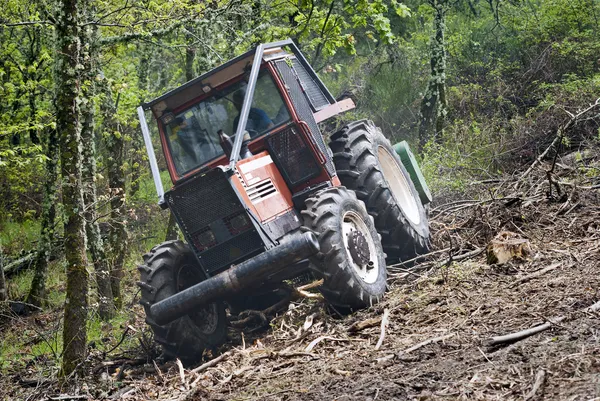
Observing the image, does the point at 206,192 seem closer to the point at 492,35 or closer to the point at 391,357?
the point at 391,357

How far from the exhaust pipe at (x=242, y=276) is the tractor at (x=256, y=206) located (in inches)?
0.4

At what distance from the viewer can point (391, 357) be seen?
6.16 metres

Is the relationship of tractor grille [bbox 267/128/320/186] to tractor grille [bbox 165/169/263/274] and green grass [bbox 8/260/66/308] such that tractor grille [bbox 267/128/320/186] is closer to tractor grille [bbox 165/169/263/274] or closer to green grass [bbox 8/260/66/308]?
tractor grille [bbox 165/169/263/274]

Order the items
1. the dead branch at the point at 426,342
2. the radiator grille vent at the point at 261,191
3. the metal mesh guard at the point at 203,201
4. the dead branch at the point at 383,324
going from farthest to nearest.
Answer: the radiator grille vent at the point at 261,191, the metal mesh guard at the point at 203,201, the dead branch at the point at 383,324, the dead branch at the point at 426,342

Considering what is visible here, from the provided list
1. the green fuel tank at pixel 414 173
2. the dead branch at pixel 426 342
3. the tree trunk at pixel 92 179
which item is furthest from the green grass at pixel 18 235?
the dead branch at pixel 426 342

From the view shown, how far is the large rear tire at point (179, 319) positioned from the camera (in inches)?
331

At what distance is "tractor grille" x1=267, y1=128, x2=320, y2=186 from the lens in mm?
9000

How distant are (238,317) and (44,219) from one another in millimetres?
6837

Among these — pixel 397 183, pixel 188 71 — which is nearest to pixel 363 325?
pixel 397 183

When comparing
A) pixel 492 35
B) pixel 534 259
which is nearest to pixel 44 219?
pixel 534 259

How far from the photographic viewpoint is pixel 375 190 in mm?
9547

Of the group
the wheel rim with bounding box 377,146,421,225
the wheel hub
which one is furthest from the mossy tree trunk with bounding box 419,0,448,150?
the wheel hub

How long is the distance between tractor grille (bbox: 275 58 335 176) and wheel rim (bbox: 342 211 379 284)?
78 centimetres

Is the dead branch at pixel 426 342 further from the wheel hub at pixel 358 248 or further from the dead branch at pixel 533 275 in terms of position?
the wheel hub at pixel 358 248
